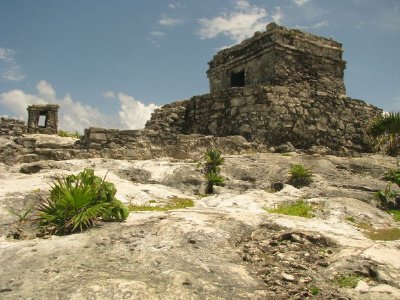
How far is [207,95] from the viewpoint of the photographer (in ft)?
45.2

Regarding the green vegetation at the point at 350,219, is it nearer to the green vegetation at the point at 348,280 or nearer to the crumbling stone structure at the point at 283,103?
the green vegetation at the point at 348,280

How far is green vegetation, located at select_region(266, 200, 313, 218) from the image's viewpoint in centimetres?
738

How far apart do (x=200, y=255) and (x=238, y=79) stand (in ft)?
39.6

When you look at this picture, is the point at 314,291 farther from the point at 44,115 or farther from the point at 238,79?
the point at 44,115

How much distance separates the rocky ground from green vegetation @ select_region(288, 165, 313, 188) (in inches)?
61.6

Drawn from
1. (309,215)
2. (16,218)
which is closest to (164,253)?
(16,218)

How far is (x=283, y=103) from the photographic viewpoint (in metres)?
13.0

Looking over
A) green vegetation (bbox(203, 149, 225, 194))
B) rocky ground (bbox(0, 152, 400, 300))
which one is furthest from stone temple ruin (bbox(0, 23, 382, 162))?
rocky ground (bbox(0, 152, 400, 300))

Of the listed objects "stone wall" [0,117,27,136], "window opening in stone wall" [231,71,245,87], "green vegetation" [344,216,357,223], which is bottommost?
"green vegetation" [344,216,357,223]

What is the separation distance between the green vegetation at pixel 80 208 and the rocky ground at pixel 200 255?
193mm

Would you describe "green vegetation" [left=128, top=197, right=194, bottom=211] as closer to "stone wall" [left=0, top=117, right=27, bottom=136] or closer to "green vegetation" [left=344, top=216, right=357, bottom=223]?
"green vegetation" [left=344, top=216, right=357, bottom=223]

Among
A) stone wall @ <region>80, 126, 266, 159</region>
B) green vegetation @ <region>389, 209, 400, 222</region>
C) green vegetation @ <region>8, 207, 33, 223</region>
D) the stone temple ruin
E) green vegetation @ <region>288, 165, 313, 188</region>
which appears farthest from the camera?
the stone temple ruin

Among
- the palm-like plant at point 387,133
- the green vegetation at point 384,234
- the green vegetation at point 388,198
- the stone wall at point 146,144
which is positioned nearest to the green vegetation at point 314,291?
the green vegetation at point 384,234

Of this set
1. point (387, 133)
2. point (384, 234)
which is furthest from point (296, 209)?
point (387, 133)
